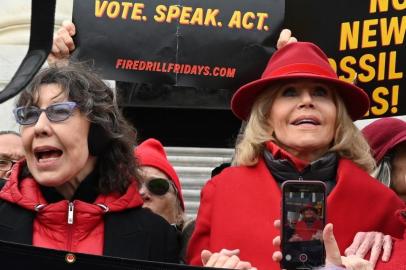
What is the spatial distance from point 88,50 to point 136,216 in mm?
1437

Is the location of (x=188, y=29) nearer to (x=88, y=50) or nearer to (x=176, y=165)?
Answer: (x=88, y=50)

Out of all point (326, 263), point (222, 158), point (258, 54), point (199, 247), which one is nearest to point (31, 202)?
point (199, 247)

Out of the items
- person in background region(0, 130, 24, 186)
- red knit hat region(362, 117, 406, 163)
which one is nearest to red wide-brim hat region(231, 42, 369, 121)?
red knit hat region(362, 117, 406, 163)

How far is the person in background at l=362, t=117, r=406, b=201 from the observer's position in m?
3.63

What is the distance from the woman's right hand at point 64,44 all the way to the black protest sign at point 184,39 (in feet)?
0.45

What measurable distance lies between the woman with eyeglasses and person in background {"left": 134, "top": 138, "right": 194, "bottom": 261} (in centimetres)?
77

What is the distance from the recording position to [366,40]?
4223 millimetres

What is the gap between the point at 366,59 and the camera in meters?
4.22

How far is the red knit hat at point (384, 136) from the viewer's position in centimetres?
368

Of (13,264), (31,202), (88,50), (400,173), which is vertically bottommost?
(13,264)

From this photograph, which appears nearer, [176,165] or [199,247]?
[199,247]

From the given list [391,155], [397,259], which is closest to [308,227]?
[397,259]

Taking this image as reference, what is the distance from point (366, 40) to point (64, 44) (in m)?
1.40

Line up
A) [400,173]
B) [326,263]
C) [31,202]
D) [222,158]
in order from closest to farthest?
1. [326,263]
2. [31,202]
3. [400,173]
4. [222,158]
